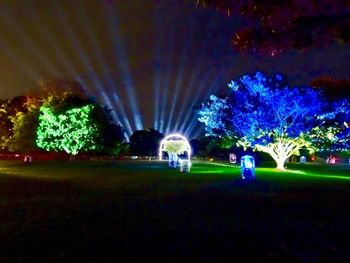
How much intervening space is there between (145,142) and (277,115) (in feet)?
214

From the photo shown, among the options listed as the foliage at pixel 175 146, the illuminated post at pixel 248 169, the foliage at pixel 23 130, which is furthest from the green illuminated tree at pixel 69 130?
the illuminated post at pixel 248 169

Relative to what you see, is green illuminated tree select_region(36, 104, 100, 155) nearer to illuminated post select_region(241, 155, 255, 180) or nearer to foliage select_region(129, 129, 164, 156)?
illuminated post select_region(241, 155, 255, 180)

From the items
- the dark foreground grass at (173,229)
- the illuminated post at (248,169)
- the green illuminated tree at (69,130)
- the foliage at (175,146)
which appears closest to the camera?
the dark foreground grass at (173,229)

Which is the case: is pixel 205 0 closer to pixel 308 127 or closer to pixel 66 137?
pixel 308 127

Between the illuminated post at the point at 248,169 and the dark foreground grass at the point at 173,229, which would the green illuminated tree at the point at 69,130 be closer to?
the illuminated post at the point at 248,169

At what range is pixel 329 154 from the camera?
84.7 metres

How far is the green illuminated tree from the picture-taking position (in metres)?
62.6

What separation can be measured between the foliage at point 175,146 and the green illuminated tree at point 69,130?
1030 centimetres

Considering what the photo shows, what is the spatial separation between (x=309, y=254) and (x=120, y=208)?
22.0 ft

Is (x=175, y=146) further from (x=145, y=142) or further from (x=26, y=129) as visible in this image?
(x=145, y=142)

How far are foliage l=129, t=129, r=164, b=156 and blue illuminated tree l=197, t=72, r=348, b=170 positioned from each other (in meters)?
→ 57.5

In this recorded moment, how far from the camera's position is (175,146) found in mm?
57062

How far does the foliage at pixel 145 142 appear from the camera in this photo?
104656 mm

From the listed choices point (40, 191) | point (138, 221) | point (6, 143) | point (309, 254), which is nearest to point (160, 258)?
point (309, 254)
